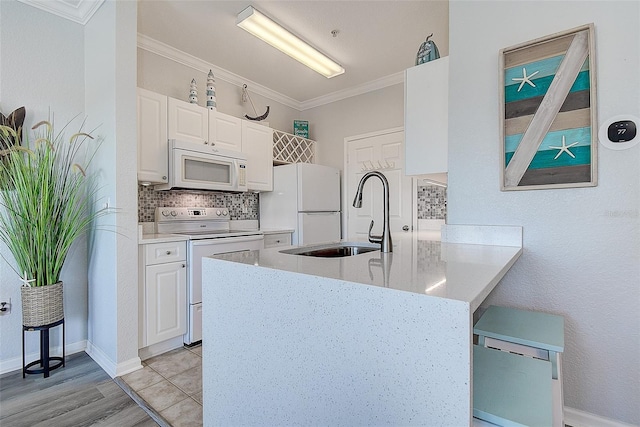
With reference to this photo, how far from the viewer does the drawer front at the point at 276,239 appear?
3.08 meters

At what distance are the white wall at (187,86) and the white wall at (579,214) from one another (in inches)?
101

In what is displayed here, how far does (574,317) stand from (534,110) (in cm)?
95

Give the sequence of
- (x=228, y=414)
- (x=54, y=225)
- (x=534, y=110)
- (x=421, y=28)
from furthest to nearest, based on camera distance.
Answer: (x=421, y=28)
(x=54, y=225)
(x=534, y=110)
(x=228, y=414)

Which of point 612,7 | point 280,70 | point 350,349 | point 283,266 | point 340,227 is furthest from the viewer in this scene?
point 340,227

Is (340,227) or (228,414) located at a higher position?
(340,227)

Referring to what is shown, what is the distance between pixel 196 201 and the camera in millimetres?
3105

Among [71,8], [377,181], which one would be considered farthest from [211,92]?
[377,181]

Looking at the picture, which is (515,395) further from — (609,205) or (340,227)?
(340,227)

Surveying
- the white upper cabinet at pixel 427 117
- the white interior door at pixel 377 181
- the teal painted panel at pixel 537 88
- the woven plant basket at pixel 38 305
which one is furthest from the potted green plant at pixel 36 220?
the white interior door at pixel 377 181

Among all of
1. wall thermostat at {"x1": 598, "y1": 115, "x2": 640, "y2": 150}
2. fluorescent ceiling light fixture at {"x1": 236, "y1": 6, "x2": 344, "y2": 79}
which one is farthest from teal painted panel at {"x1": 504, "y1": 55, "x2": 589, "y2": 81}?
Result: fluorescent ceiling light fixture at {"x1": 236, "y1": 6, "x2": 344, "y2": 79}

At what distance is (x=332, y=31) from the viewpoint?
2.64 meters

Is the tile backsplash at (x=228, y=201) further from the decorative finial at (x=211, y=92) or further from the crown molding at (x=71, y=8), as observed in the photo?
the crown molding at (x=71, y=8)

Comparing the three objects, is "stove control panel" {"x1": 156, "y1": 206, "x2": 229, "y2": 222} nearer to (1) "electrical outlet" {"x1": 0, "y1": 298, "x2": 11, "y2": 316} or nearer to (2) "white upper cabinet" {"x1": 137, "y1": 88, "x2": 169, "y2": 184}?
(2) "white upper cabinet" {"x1": 137, "y1": 88, "x2": 169, "y2": 184}

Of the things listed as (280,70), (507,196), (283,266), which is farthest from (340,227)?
(283,266)
